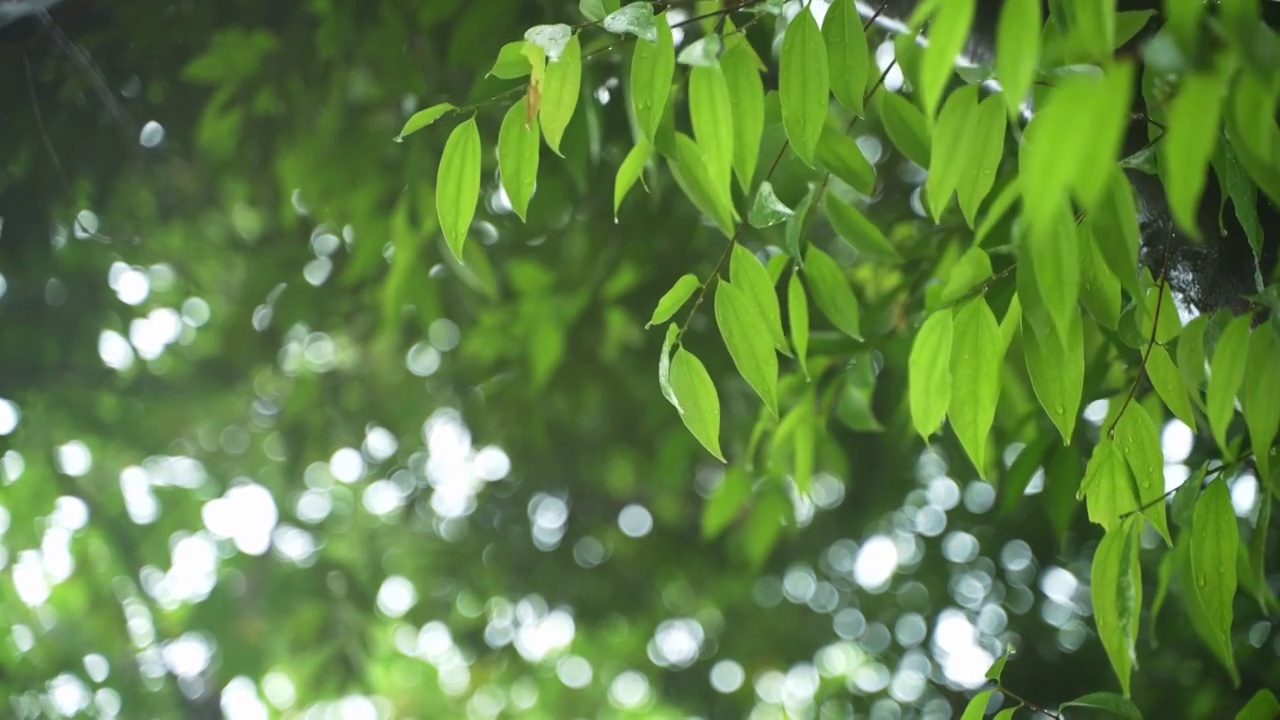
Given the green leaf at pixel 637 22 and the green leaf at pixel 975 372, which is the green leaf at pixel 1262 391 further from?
the green leaf at pixel 637 22

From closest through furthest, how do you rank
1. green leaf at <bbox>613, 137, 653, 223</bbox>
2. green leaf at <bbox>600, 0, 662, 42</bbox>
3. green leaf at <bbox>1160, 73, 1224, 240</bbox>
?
green leaf at <bbox>1160, 73, 1224, 240</bbox>, green leaf at <bbox>600, 0, 662, 42</bbox>, green leaf at <bbox>613, 137, 653, 223</bbox>

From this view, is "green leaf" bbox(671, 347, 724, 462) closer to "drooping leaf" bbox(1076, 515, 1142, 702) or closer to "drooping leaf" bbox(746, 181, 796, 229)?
"drooping leaf" bbox(746, 181, 796, 229)

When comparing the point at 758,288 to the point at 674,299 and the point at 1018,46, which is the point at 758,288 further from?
the point at 1018,46

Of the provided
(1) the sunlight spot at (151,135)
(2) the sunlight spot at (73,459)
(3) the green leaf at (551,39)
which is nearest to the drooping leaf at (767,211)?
(3) the green leaf at (551,39)

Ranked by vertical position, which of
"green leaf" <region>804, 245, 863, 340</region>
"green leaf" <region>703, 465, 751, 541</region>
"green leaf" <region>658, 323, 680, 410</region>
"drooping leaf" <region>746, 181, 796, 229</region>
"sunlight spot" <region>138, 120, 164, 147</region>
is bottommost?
"green leaf" <region>703, 465, 751, 541</region>

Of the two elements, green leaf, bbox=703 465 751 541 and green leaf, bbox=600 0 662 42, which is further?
green leaf, bbox=703 465 751 541

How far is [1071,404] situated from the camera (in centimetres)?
39

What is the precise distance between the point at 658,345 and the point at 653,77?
87 cm

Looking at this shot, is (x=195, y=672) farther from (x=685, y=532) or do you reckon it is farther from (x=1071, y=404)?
(x=1071, y=404)

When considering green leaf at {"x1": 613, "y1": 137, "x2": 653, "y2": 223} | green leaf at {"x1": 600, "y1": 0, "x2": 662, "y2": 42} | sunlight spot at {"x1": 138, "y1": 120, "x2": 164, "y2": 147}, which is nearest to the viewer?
green leaf at {"x1": 600, "y1": 0, "x2": 662, "y2": 42}

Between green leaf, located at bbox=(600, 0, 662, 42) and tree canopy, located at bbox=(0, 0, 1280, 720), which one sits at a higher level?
green leaf, located at bbox=(600, 0, 662, 42)

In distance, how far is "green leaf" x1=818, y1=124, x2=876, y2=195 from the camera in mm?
482

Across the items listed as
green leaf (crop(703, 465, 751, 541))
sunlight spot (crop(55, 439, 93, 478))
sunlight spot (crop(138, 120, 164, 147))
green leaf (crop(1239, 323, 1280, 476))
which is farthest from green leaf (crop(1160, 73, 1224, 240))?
sunlight spot (crop(55, 439, 93, 478))

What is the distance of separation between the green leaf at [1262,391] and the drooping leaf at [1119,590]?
0.20ft
